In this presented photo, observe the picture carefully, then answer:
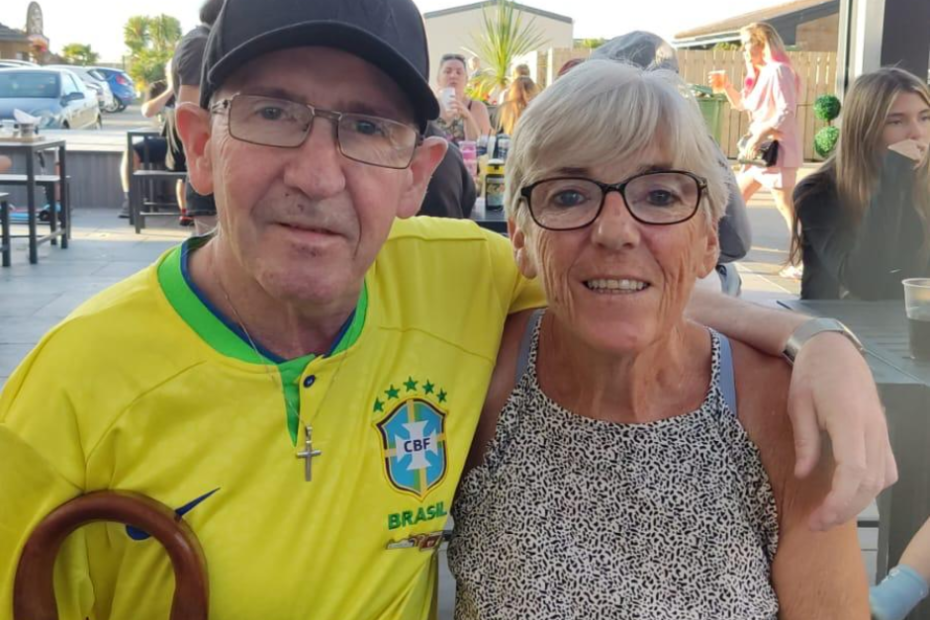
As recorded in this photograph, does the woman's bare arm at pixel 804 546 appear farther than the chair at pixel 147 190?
No

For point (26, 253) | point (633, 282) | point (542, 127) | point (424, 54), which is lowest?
point (26, 253)

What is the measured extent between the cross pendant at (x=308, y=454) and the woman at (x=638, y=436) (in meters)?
0.36

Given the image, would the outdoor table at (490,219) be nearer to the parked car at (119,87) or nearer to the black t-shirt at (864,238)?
the black t-shirt at (864,238)

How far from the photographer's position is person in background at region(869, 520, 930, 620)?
2153mm

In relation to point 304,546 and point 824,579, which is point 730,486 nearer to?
point 824,579

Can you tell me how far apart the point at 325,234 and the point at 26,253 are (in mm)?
9254

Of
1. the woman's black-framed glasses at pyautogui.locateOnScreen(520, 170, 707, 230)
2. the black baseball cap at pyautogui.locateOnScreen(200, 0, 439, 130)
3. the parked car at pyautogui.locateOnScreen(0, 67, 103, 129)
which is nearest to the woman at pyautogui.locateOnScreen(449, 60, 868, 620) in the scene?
the woman's black-framed glasses at pyautogui.locateOnScreen(520, 170, 707, 230)

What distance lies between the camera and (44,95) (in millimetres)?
21984


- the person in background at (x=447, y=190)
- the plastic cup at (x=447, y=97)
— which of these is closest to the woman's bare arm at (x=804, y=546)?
the person in background at (x=447, y=190)

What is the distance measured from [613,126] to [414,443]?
0.66 metres

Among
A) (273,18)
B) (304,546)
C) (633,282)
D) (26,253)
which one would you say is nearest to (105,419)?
(304,546)

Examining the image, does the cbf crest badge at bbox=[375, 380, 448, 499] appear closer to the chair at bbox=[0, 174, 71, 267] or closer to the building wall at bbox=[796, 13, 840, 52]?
the chair at bbox=[0, 174, 71, 267]

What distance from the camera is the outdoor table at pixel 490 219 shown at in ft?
15.5

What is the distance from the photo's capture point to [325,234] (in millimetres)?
1497
